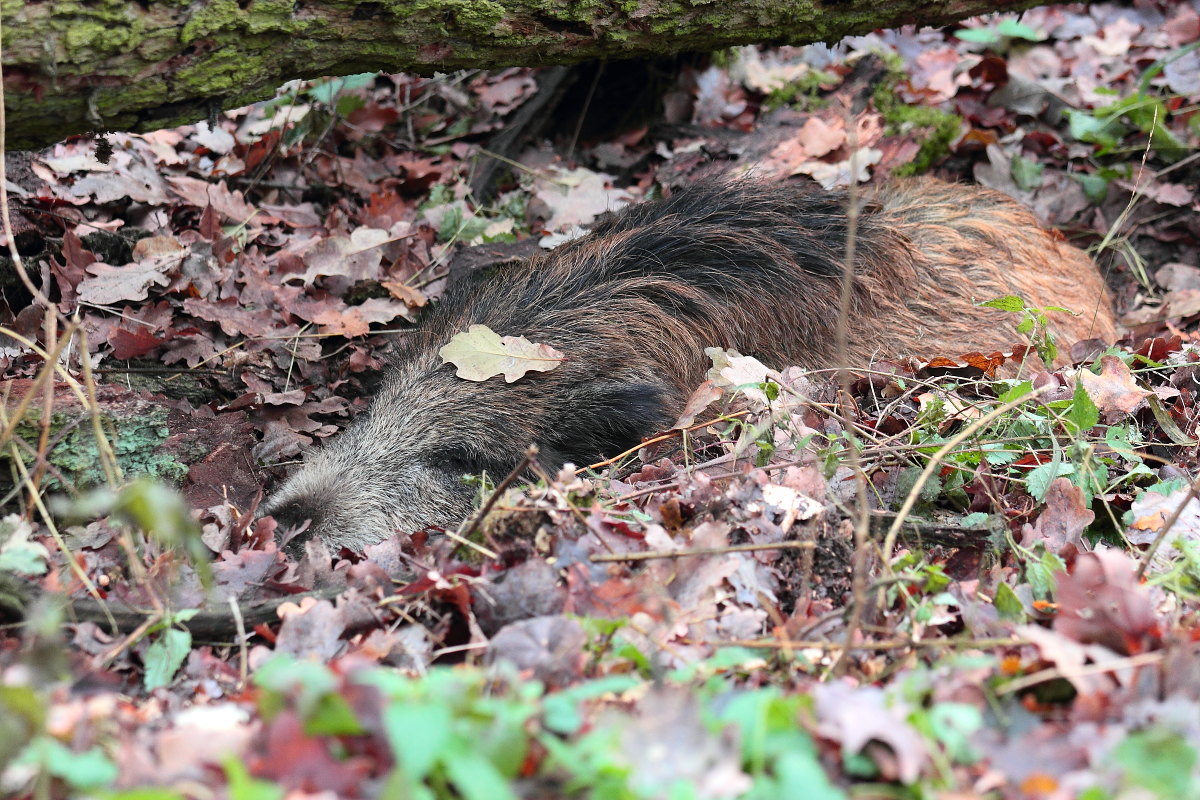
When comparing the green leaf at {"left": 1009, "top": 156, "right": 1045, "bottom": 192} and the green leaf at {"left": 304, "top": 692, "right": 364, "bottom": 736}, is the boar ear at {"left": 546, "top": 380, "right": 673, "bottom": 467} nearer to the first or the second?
the green leaf at {"left": 304, "top": 692, "right": 364, "bottom": 736}

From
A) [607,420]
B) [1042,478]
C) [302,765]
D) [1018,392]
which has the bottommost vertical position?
[607,420]

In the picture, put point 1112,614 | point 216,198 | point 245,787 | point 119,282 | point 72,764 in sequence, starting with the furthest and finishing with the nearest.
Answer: point 216,198 → point 119,282 → point 1112,614 → point 72,764 → point 245,787

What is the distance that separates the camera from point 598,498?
358 cm

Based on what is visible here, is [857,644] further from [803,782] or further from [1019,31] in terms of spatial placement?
[1019,31]

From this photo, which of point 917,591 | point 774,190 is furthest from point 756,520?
point 774,190

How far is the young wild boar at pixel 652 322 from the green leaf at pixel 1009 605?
194 centimetres

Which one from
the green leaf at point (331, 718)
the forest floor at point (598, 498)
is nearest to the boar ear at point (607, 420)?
the forest floor at point (598, 498)

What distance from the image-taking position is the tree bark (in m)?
3.19

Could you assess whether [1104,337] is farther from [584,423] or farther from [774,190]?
[584,423]

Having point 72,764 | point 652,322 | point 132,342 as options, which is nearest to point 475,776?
point 72,764

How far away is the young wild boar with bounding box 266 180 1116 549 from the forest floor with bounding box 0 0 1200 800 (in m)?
0.27

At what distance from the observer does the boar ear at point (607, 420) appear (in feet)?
14.9

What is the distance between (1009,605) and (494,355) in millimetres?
2582

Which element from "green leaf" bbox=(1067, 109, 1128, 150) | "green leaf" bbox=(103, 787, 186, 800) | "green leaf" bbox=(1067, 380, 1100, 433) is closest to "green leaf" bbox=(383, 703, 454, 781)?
"green leaf" bbox=(103, 787, 186, 800)
